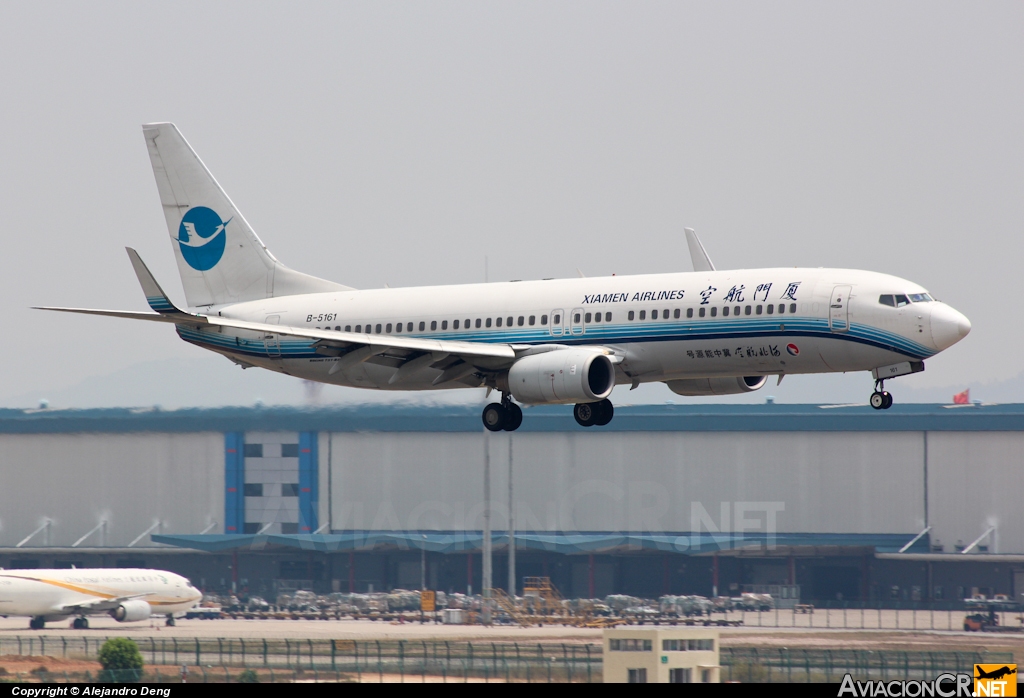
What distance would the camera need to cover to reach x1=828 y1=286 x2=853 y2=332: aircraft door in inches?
1742

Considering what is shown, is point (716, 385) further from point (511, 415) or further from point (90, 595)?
point (90, 595)

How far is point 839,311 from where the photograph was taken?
1747 inches

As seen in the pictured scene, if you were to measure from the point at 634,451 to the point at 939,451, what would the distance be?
2172 centimetres

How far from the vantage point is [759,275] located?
4597 centimetres

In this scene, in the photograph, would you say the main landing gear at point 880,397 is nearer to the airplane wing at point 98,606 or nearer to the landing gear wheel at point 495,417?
the landing gear wheel at point 495,417

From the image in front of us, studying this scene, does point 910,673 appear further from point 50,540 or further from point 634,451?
point 50,540

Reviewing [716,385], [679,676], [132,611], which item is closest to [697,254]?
[716,385]

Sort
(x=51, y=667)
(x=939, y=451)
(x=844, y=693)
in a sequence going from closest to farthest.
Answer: (x=844, y=693)
(x=51, y=667)
(x=939, y=451)

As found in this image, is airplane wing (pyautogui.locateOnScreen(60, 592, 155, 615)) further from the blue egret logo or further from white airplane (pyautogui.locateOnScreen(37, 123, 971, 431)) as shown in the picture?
the blue egret logo

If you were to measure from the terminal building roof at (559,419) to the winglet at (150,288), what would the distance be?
4710 centimetres

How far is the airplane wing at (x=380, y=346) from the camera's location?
158 feet

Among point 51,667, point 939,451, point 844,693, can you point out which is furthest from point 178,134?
point 939,451

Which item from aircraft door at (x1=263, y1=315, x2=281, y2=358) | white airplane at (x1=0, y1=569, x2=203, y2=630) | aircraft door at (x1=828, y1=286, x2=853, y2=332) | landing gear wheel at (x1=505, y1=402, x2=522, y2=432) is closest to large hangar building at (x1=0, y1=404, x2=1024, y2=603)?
white airplane at (x1=0, y1=569, x2=203, y2=630)

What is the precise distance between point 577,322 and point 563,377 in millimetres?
2850
